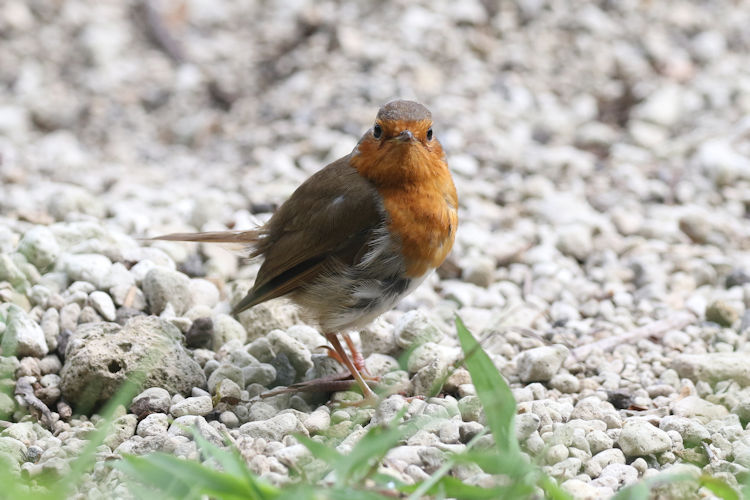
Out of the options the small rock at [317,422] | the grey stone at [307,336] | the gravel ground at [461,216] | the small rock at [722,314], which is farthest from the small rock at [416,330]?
the small rock at [722,314]

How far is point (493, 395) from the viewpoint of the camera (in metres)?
2.79

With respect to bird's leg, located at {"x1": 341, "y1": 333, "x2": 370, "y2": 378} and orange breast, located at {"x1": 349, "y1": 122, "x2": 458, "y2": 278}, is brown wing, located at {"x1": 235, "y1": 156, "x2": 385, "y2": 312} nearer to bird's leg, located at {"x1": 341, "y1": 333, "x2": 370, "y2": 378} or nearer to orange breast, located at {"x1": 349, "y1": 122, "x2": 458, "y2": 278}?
orange breast, located at {"x1": 349, "y1": 122, "x2": 458, "y2": 278}

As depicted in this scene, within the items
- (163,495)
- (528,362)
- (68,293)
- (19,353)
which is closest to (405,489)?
(163,495)

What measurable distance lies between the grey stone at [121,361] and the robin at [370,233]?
1.15ft

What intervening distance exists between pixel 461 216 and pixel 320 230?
5.55 ft

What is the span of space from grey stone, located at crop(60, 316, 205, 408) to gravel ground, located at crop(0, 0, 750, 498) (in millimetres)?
11

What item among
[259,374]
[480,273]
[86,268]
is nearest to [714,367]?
[480,273]

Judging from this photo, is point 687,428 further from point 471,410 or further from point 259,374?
point 259,374

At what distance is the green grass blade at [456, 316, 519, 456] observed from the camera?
2666mm

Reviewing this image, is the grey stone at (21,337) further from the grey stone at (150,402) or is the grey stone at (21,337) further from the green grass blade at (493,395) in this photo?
the green grass blade at (493,395)

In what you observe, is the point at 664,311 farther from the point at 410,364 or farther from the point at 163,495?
A: the point at 163,495

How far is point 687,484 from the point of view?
8.55 feet

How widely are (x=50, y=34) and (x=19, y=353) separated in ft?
15.9

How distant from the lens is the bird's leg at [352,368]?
3510mm
